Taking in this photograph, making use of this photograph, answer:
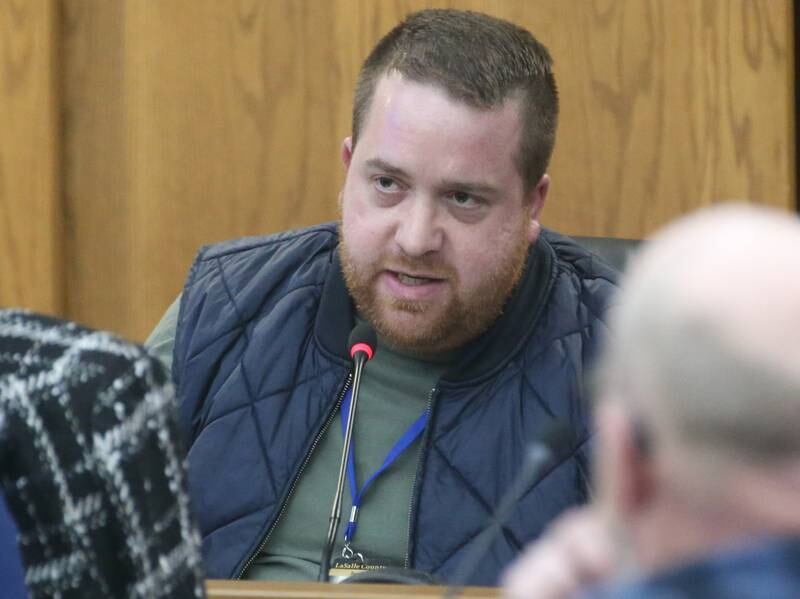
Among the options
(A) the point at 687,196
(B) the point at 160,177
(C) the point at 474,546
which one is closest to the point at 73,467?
(C) the point at 474,546

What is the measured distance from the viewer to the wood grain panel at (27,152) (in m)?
2.48

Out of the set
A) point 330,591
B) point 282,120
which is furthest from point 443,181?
point 282,120

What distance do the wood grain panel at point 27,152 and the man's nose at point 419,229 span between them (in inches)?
37.4

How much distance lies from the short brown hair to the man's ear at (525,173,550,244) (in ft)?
0.05

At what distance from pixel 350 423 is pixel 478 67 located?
515 millimetres

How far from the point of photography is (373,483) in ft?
5.79

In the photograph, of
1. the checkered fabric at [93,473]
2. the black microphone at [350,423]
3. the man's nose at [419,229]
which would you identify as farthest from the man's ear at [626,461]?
the man's nose at [419,229]

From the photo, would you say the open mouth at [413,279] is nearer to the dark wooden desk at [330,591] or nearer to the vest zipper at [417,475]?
the vest zipper at [417,475]

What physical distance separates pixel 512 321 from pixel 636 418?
1.38 m

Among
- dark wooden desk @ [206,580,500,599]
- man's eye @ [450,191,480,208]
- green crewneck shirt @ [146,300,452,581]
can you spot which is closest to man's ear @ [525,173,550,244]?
man's eye @ [450,191,480,208]

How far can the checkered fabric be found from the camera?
2.92ft

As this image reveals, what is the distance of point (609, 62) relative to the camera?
8.48ft

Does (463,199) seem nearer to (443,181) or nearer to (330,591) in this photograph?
(443,181)

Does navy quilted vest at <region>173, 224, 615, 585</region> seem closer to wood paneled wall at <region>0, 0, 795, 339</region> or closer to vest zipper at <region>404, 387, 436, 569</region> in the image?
vest zipper at <region>404, 387, 436, 569</region>
